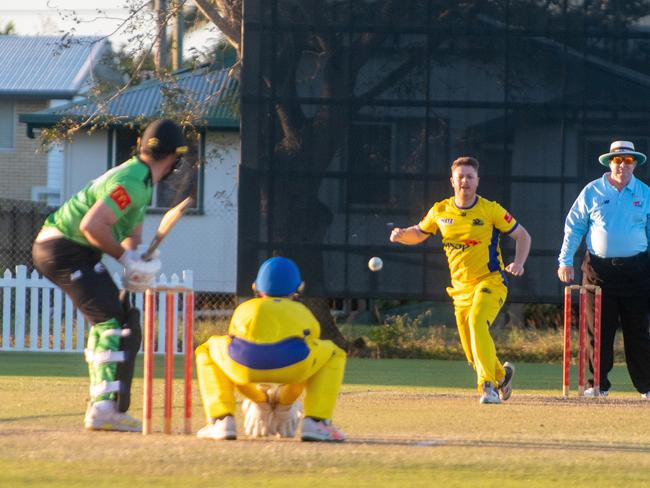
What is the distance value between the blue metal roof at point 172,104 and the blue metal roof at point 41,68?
14.8 feet

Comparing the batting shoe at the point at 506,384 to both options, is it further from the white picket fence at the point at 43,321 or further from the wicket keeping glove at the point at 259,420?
the white picket fence at the point at 43,321

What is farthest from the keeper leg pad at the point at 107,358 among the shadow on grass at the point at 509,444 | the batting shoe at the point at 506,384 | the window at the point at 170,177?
the window at the point at 170,177

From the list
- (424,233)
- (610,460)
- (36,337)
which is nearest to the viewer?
(610,460)

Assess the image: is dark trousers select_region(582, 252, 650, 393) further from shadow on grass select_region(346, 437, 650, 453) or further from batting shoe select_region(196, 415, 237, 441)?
batting shoe select_region(196, 415, 237, 441)

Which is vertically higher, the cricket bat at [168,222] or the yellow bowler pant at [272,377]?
the cricket bat at [168,222]

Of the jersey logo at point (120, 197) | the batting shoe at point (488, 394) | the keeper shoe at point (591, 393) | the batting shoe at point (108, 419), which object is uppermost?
the jersey logo at point (120, 197)

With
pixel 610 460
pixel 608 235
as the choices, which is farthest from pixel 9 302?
pixel 610 460

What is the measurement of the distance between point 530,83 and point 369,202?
6.49 ft

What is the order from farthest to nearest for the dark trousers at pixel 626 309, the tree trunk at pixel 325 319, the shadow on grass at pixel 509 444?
1. the tree trunk at pixel 325 319
2. the dark trousers at pixel 626 309
3. the shadow on grass at pixel 509 444

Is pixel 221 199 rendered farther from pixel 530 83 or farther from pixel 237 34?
pixel 530 83

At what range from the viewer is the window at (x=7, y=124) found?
101ft

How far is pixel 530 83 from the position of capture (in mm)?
13914

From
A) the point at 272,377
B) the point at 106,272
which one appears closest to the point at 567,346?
the point at 272,377

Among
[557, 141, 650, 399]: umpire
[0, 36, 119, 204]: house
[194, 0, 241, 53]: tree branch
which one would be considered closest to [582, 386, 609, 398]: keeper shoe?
[557, 141, 650, 399]: umpire
